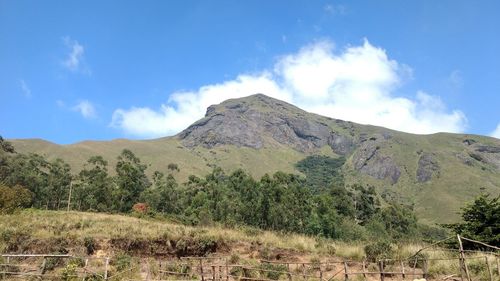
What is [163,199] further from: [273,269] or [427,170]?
[427,170]

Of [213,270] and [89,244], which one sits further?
[89,244]

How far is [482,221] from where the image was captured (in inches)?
901

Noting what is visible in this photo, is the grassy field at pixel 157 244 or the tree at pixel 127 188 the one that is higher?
the tree at pixel 127 188

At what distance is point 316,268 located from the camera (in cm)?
2359

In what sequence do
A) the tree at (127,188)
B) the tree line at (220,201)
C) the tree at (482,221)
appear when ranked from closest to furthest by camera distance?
the tree at (482,221), the tree line at (220,201), the tree at (127,188)

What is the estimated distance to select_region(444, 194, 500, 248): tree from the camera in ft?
72.0

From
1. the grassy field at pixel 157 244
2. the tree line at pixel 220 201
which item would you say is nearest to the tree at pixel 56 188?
the tree line at pixel 220 201

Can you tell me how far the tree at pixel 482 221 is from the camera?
2195 cm

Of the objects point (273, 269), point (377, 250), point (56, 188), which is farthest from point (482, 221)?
point (56, 188)

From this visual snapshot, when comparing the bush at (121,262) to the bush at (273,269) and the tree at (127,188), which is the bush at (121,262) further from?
the tree at (127,188)

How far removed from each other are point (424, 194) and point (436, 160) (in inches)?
1432

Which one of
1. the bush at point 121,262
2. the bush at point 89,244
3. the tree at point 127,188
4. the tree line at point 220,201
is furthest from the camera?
the tree at point 127,188

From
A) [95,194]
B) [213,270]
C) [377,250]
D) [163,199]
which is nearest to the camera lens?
[213,270]

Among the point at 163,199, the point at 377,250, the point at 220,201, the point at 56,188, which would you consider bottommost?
the point at 377,250
